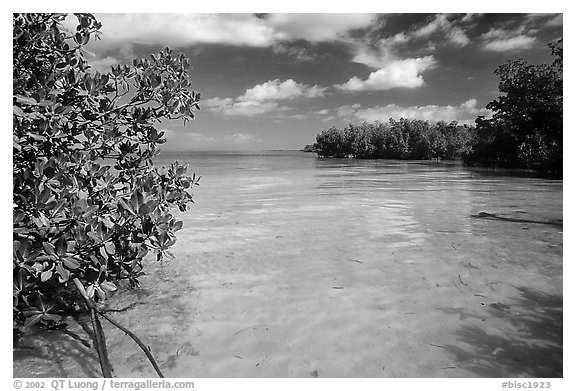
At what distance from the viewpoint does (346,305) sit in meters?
2.81

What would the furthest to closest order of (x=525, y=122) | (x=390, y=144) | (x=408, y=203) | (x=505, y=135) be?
(x=390, y=144)
(x=505, y=135)
(x=525, y=122)
(x=408, y=203)

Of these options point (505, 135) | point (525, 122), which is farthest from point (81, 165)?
point (505, 135)

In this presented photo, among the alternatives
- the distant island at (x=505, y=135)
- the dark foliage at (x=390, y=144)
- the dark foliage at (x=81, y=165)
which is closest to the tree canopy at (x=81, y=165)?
the dark foliage at (x=81, y=165)

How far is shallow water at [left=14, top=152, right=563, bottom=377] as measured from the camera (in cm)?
223

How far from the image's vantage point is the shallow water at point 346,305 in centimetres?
223

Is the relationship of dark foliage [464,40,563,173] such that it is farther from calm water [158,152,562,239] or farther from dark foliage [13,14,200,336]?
dark foliage [13,14,200,336]

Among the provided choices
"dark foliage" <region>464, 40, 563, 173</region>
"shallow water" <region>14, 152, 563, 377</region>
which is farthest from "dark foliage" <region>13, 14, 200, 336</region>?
"dark foliage" <region>464, 40, 563, 173</region>

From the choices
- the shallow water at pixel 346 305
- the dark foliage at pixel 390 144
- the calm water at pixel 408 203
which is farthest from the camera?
the dark foliage at pixel 390 144

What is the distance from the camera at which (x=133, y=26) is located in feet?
10.4

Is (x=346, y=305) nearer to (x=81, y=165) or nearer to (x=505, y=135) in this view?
(x=81, y=165)

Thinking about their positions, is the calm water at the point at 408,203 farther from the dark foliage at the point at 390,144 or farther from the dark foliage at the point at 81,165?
the dark foliage at the point at 390,144

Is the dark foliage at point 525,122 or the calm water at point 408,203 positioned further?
the dark foliage at point 525,122
